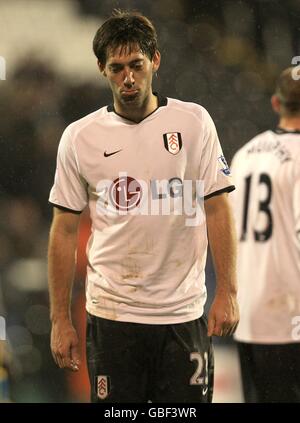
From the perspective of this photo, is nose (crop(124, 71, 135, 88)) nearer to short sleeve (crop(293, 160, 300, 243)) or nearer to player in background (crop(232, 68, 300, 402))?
player in background (crop(232, 68, 300, 402))

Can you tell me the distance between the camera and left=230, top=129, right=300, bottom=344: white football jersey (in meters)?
2.95

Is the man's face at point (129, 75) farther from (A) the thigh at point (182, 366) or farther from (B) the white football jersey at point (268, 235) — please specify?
(A) the thigh at point (182, 366)

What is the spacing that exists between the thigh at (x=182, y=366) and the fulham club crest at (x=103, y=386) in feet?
0.46

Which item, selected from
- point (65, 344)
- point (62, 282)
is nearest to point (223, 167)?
point (62, 282)

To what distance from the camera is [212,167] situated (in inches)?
101

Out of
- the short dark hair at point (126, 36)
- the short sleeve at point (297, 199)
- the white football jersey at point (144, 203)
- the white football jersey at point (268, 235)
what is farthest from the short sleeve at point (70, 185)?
the short sleeve at point (297, 199)

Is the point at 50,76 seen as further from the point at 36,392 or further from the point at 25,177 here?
the point at 36,392

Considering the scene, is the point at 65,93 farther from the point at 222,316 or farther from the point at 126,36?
the point at 222,316

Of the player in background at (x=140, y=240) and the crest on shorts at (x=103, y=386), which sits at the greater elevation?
the player in background at (x=140, y=240)

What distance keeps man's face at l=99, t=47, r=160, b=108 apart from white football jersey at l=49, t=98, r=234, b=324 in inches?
2.9

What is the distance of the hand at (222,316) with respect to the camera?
8.20ft

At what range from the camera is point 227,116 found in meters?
2.96
